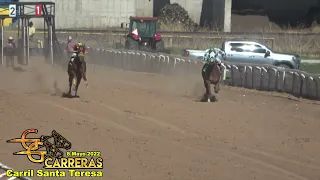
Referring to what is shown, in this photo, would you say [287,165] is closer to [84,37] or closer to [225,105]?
[225,105]

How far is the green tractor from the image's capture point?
36844mm

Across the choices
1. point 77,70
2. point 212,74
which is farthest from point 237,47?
point 77,70

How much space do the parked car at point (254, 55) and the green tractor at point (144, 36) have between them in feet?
21.4

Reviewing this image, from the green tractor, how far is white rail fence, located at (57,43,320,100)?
3521 millimetres

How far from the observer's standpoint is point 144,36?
124 feet

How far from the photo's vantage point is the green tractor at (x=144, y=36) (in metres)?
36.8

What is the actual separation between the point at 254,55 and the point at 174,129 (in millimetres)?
16720

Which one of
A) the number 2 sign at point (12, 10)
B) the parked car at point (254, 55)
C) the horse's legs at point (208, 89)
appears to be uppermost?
the number 2 sign at point (12, 10)

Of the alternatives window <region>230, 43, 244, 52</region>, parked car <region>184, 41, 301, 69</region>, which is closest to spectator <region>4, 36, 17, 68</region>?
parked car <region>184, 41, 301, 69</region>

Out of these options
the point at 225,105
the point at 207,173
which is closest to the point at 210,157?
the point at 207,173

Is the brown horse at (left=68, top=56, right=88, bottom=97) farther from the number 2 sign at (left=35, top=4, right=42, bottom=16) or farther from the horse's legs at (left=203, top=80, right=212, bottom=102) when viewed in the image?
the number 2 sign at (left=35, top=4, right=42, bottom=16)

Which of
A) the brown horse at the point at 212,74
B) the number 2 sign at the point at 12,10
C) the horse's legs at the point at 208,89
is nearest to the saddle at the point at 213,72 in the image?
the brown horse at the point at 212,74

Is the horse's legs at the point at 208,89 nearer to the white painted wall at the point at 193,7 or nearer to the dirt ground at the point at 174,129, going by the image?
the dirt ground at the point at 174,129

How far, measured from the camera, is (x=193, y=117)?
52.3ft
